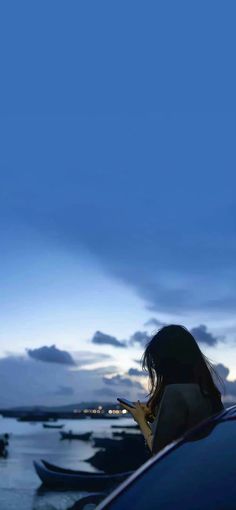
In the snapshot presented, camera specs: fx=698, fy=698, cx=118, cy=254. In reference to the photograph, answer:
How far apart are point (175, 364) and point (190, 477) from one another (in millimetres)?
1085

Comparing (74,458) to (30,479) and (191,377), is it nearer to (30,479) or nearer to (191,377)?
(30,479)

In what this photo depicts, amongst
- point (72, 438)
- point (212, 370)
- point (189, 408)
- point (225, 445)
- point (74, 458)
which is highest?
point (72, 438)

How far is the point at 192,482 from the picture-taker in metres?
2.28


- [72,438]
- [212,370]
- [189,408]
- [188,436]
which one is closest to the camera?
[188,436]

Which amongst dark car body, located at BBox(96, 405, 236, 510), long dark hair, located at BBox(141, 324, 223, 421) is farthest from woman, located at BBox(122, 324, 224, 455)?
dark car body, located at BBox(96, 405, 236, 510)

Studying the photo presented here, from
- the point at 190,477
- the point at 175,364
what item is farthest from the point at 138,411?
the point at 190,477

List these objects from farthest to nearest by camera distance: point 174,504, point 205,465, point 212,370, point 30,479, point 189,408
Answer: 1. point 30,479
2. point 212,370
3. point 189,408
4. point 205,465
5. point 174,504

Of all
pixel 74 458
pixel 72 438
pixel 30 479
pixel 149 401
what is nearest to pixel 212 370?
pixel 149 401

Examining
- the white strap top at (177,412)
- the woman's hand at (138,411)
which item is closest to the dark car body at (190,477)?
the white strap top at (177,412)

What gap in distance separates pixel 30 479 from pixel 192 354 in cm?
5001

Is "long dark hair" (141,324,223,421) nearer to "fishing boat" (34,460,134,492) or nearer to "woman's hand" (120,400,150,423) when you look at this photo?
"woman's hand" (120,400,150,423)

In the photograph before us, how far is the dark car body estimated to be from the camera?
2.17 m

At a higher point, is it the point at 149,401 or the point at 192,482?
the point at 149,401

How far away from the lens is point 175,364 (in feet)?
11.1
